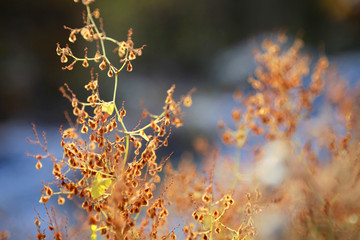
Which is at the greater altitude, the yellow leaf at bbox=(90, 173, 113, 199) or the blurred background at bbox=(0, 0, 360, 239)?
the blurred background at bbox=(0, 0, 360, 239)

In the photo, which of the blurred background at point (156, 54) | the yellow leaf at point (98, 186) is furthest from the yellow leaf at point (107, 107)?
the blurred background at point (156, 54)

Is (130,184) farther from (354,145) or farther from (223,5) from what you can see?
(223,5)

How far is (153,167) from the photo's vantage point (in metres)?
0.71

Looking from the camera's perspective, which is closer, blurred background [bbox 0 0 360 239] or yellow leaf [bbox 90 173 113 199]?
yellow leaf [bbox 90 173 113 199]

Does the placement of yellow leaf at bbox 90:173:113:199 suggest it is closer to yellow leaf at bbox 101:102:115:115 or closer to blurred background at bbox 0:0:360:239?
yellow leaf at bbox 101:102:115:115

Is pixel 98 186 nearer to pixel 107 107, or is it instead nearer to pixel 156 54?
pixel 107 107

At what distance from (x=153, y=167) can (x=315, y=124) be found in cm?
114

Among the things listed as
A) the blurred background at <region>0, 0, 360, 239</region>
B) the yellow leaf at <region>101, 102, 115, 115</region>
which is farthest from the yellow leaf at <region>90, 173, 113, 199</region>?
the blurred background at <region>0, 0, 360, 239</region>

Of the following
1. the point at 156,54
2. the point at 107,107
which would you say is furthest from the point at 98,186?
the point at 156,54

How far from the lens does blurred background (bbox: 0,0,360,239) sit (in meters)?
3.18

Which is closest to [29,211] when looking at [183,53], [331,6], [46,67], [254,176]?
[46,67]

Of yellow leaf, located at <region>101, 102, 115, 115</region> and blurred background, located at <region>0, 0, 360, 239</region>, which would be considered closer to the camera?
yellow leaf, located at <region>101, 102, 115, 115</region>

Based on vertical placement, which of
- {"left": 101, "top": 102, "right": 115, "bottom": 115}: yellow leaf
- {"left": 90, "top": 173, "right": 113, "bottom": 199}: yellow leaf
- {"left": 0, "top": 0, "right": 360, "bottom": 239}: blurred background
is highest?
{"left": 0, "top": 0, "right": 360, "bottom": 239}: blurred background

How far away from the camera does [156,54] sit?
382cm
